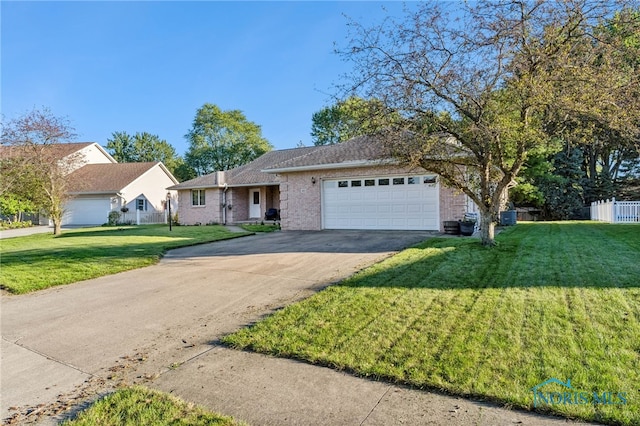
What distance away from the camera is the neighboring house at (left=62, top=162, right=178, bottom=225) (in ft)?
91.0

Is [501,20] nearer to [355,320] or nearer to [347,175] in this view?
[355,320]

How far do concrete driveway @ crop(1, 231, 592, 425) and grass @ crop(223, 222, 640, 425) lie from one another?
0.22 m

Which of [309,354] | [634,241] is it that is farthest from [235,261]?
[634,241]

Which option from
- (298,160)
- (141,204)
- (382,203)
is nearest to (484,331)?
(382,203)

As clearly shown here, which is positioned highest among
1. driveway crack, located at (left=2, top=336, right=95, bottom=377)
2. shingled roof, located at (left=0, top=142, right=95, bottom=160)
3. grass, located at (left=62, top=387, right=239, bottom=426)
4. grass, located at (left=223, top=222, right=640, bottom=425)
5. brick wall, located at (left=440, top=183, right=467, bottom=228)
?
shingled roof, located at (left=0, top=142, right=95, bottom=160)

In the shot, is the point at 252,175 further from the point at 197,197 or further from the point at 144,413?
the point at 144,413

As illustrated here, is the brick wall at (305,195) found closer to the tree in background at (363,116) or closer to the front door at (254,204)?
the tree in background at (363,116)

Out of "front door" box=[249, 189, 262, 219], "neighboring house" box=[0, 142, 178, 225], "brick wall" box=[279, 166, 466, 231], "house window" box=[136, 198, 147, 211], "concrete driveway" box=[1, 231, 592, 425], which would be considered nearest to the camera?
"concrete driveway" box=[1, 231, 592, 425]

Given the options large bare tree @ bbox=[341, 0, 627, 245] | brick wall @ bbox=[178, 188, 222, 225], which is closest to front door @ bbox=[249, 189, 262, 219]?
brick wall @ bbox=[178, 188, 222, 225]

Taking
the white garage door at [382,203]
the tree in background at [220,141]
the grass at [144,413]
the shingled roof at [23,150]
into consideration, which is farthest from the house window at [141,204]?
the grass at [144,413]

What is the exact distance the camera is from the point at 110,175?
2995cm

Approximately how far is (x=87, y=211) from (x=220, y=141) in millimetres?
20796

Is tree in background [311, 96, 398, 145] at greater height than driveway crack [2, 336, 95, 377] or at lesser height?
greater

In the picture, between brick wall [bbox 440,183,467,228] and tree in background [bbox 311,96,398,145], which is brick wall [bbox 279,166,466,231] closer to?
brick wall [bbox 440,183,467,228]
